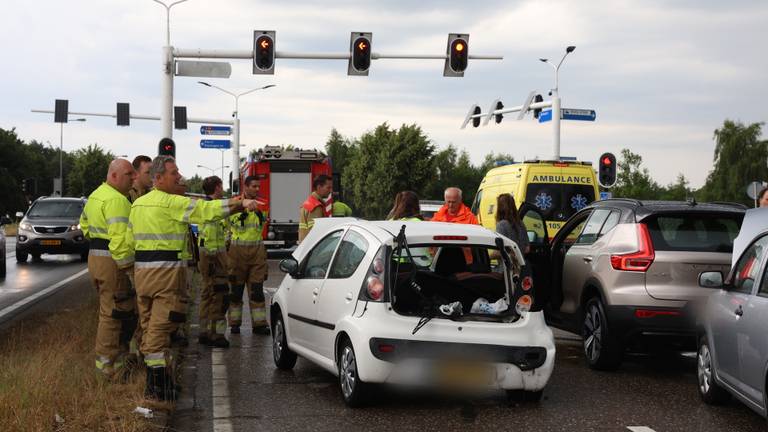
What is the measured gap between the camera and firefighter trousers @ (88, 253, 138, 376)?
7.93 metres

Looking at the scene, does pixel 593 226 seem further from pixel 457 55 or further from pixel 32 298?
pixel 457 55

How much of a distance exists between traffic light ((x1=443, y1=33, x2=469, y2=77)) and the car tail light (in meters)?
13.2

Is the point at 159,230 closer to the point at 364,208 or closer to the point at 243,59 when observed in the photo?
the point at 243,59

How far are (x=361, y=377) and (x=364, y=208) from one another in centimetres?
8569

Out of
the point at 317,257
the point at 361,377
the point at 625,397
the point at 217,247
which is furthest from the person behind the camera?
the point at 217,247

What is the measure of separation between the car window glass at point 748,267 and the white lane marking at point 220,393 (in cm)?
374

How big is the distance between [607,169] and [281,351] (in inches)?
673

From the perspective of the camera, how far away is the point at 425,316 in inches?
280

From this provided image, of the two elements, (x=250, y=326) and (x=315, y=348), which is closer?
(x=315, y=348)

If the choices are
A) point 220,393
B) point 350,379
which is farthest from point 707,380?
point 220,393

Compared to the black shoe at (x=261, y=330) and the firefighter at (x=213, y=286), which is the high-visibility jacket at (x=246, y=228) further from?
the black shoe at (x=261, y=330)

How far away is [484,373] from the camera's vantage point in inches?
278

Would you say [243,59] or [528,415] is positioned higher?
[243,59]

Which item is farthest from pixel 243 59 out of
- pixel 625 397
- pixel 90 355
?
pixel 625 397
